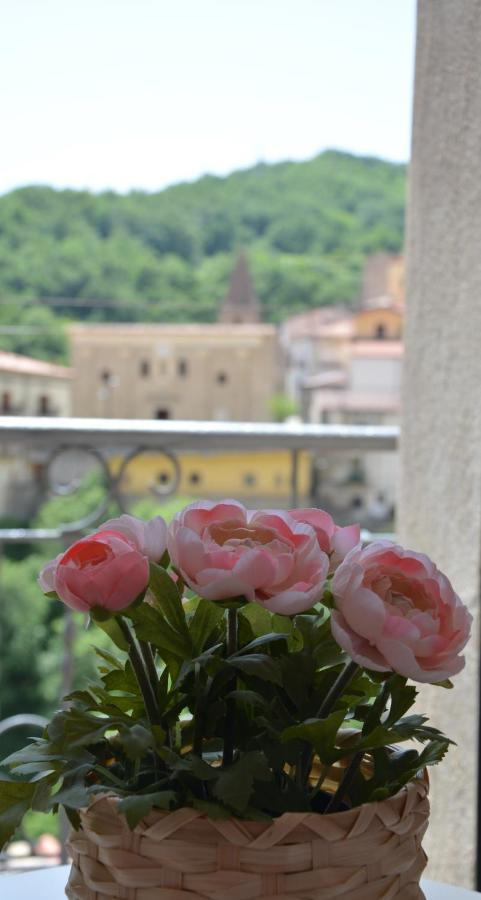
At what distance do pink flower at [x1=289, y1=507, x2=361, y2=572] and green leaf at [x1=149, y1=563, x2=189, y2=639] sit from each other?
63 millimetres

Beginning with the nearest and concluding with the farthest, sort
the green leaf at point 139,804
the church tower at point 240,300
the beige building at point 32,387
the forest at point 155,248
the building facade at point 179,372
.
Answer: the green leaf at point 139,804
the beige building at point 32,387
the forest at point 155,248
the church tower at point 240,300
the building facade at point 179,372

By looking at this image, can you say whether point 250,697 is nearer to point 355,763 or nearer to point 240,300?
point 355,763

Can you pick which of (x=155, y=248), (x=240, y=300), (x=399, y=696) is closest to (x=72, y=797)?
(x=399, y=696)

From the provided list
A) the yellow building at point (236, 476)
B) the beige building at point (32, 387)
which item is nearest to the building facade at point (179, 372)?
the beige building at point (32, 387)

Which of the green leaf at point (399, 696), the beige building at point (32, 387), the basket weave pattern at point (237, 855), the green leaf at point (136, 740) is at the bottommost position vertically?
Result: the basket weave pattern at point (237, 855)

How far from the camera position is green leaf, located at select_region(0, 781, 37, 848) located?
0.40 metres

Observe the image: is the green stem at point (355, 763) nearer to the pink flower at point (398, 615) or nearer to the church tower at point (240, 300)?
the pink flower at point (398, 615)

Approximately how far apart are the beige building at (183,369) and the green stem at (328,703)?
24474mm

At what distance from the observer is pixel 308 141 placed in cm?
2691

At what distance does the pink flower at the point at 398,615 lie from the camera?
1.23 ft

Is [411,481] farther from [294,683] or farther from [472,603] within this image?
[294,683]

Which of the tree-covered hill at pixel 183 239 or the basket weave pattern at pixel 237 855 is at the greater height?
the tree-covered hill at pixel 183 239

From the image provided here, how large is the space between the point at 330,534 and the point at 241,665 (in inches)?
3.4

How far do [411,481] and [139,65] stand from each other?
28850 millimetres
